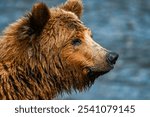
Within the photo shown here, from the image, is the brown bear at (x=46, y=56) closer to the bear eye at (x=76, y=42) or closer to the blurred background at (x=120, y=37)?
the bear eye at (x=76, y=42)

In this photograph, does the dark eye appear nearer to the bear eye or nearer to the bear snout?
the bear eye

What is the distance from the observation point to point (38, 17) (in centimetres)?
877

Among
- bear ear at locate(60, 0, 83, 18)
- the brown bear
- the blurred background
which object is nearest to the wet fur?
the brown bear

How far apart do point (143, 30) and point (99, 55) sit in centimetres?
1577

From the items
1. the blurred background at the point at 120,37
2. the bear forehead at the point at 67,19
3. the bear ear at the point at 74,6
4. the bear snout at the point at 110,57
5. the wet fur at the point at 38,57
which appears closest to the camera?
the wet fur at the point at 38,57

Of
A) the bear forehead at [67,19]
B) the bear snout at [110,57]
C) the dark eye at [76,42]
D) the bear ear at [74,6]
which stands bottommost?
the bear snout at [110,57]

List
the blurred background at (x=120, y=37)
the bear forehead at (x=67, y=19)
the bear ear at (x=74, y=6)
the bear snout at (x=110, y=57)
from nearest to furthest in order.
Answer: the bear snout at (x=110, y=57)
the bear forehead at (x=67, y=19)
the bear ear at (x=74, y=6)
the blurred background at (x=120, y=37)

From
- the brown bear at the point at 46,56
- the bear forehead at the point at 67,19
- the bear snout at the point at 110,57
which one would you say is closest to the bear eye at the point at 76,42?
the brown bear at the point at 46,56

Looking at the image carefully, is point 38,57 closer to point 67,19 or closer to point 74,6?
point 67,19

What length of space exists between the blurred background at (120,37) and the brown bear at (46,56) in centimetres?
929

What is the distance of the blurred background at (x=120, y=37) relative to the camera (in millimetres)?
20688

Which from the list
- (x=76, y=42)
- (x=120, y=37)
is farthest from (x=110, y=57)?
(x=120, y=37)

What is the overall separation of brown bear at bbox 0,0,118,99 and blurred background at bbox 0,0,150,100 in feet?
30.5

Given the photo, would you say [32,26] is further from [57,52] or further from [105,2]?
[105,2]
